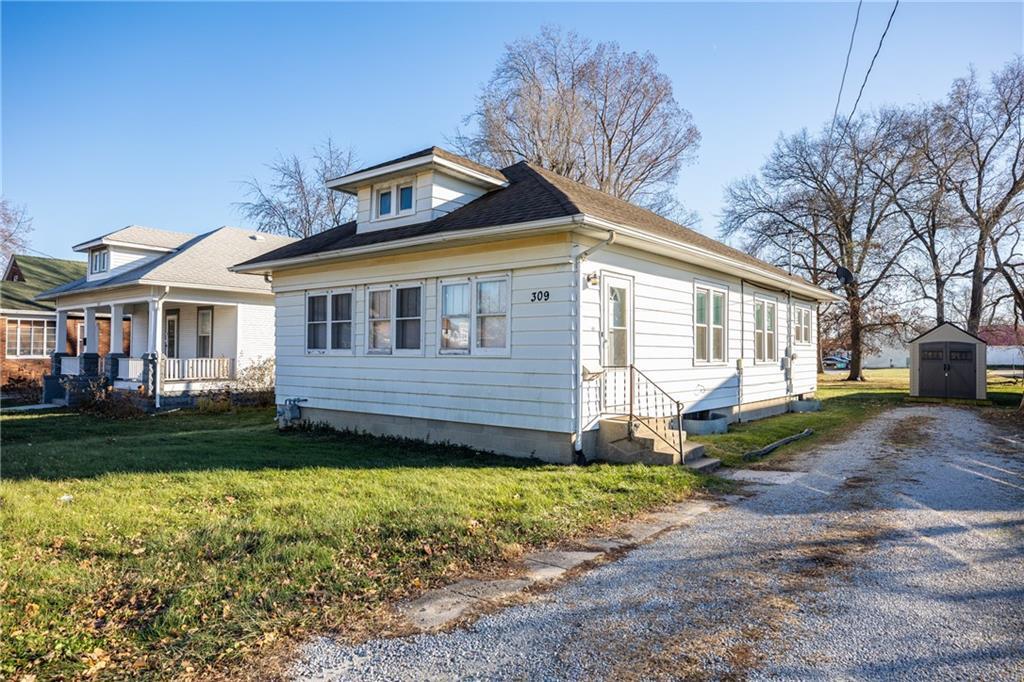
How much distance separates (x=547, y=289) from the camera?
9.15 metres

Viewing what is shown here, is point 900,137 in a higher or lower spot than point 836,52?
higher

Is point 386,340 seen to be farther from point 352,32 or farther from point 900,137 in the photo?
point 900,137

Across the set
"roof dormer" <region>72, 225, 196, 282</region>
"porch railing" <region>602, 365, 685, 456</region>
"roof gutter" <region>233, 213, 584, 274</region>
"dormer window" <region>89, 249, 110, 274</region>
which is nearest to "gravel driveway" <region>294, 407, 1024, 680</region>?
"porch railing" <region>602, 365, 685, 456</region>

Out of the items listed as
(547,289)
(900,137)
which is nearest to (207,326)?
A: (547,289)

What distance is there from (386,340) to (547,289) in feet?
12.3

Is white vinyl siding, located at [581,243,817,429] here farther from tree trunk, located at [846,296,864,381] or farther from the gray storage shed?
tree trunk, located at [846,296,864,381]

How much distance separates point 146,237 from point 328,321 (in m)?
14.0

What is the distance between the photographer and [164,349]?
22.5 metres

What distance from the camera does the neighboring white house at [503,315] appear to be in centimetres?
912

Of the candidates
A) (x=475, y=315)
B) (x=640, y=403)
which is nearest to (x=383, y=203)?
(x=475, y=315)

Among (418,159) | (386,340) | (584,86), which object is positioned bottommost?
(386,340)

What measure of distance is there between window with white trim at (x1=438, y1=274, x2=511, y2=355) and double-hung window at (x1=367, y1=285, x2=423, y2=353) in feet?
2.02

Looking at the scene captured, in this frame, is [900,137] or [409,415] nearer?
[409,415]

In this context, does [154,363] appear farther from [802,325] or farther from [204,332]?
[802,325]
